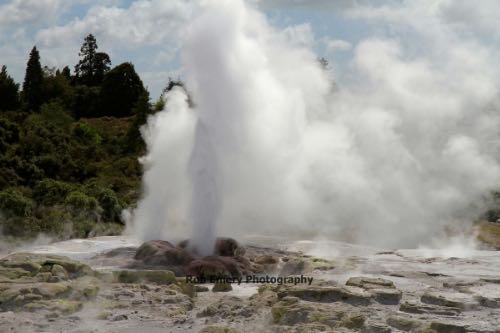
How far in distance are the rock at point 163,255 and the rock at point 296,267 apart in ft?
6.28

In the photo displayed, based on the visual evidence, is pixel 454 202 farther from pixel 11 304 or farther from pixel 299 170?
pixel 11 304

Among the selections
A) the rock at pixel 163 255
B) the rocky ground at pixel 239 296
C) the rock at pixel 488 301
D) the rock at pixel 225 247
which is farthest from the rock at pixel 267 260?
the rock at pixel 488 301

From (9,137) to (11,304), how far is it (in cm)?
2233

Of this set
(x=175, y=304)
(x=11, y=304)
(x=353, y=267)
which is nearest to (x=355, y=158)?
(x=353, y=267)

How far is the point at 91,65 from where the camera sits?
5619 centimetres

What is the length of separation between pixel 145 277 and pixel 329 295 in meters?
3.49

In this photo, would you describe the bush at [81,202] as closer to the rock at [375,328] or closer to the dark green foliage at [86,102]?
the rock at [375,328]

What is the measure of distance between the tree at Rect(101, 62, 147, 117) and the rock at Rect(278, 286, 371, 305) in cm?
3935

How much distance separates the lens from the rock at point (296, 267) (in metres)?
13.7

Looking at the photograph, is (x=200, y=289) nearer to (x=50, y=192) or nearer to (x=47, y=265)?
(x=47, y=265)

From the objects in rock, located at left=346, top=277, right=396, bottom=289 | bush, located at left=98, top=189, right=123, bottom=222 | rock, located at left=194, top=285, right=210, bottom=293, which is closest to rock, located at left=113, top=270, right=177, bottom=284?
rock, located at left=194, top=285, right=210, bottom=293

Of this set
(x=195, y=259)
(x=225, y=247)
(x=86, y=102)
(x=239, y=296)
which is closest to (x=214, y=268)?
(x=195, y=259)

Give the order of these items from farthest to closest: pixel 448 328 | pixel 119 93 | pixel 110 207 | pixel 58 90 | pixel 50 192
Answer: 1. pixel 119 93
2. pixel 58 90
3. pixel 50 192
4. pixel 110 207
5. pixel 448 328

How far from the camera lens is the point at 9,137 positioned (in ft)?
101
